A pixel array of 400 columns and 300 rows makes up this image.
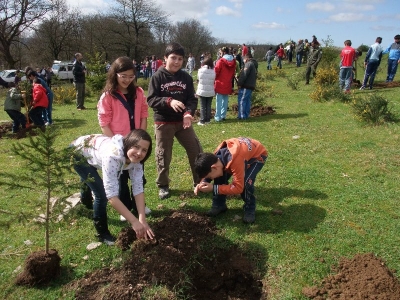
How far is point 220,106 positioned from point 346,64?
5.47 metres

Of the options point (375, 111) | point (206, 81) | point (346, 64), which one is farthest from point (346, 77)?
point (206, 81)

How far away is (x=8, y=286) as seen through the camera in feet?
9.84

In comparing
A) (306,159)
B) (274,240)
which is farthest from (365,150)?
(274,240)

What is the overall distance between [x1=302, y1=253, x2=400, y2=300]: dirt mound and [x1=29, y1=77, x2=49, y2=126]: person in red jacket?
8.98m

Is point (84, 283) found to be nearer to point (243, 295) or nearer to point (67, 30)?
point (243, 295)

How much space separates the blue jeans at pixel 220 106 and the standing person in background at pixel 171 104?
5.01 meters

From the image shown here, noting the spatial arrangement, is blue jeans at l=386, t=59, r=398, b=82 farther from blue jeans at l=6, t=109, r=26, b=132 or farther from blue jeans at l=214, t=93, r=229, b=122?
blue jeans at l=6, t=109, r=26, b=132

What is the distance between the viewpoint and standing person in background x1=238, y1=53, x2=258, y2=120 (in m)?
9.12

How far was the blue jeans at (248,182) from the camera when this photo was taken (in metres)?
3.80

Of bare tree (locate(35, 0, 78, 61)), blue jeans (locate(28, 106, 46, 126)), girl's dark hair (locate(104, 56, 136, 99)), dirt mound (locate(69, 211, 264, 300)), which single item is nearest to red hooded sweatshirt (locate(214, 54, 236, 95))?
blue jeans (locate(28, 106, 46, 126))

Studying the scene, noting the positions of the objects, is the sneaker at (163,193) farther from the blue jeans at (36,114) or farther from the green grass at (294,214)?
the blue jeans at (36,114)

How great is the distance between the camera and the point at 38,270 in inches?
116

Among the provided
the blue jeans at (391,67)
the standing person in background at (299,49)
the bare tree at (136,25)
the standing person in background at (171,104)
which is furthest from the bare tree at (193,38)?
the standing person in background at (171,104)

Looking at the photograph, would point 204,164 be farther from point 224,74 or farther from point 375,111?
point 224,74
